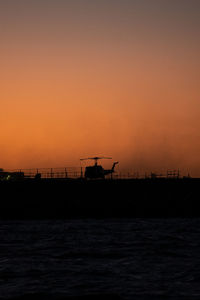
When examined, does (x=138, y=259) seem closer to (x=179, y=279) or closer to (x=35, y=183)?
(x=179, y=279)

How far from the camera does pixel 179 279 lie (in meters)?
24.0

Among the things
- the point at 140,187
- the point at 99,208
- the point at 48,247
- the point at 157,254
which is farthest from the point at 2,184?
the point at 157,254

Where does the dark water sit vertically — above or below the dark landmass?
below

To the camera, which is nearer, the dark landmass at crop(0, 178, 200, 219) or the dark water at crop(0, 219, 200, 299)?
the dark water at crop(0, 219, 200, 299)

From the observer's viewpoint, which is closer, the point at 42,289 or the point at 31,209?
the point at 42,289

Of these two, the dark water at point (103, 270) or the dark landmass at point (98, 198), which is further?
the dark landmass at point (98, 198)

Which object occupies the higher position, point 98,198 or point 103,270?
point 98,198

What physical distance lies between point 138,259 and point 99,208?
75.7m

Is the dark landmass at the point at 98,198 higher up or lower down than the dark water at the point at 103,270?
higher up

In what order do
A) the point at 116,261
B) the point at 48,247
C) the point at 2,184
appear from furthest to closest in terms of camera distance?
the point at 2,184 → the point at 48,247 → the point at 116,261

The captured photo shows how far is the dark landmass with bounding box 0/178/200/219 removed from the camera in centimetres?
10600

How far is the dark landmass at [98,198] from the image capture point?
348ft

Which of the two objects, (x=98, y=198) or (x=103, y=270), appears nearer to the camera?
(x=103, y=270)

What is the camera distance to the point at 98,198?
107 metres
